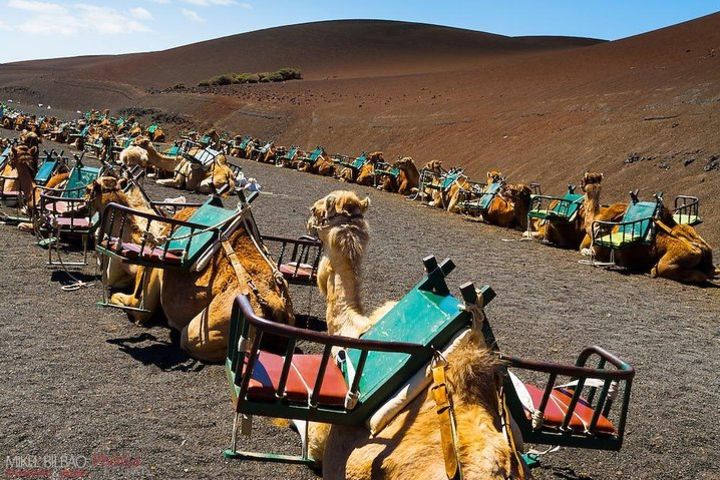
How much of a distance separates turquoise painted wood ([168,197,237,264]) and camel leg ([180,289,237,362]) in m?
0.61

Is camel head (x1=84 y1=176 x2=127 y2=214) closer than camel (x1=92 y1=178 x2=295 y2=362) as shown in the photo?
No

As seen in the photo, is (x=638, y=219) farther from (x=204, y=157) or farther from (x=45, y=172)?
(x=204, y=157)

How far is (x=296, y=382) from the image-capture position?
11.6 ft

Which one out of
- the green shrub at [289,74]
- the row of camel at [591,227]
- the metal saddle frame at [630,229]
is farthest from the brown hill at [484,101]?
the metal saddle frame at [630,229]

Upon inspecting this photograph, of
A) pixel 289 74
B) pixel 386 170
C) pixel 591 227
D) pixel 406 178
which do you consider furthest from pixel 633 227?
pixel 289 74

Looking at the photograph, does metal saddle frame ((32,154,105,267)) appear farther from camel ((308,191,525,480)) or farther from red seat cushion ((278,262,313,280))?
camel ((308,191,525,480))

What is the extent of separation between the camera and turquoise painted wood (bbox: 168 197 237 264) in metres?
6.96

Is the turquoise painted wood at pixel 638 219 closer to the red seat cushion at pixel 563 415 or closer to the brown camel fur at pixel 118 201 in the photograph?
the brown camel fur at pixel 118 201

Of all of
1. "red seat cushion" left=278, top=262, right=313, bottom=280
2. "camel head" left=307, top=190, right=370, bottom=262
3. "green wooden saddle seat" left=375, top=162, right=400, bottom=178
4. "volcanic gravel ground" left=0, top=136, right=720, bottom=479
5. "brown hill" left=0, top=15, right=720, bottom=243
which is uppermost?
"brown hill" left=0, top=15, right=720, bottom=243

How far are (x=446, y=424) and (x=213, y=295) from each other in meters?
4.01

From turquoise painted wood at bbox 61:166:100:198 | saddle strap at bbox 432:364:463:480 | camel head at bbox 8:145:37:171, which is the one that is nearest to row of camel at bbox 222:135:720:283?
turquoise painted wood at bbox 61:166:100:198

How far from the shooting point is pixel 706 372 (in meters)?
7.62

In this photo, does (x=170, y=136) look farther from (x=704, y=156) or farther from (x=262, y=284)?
(x=262, y=284)

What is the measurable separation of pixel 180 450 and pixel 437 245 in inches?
414
